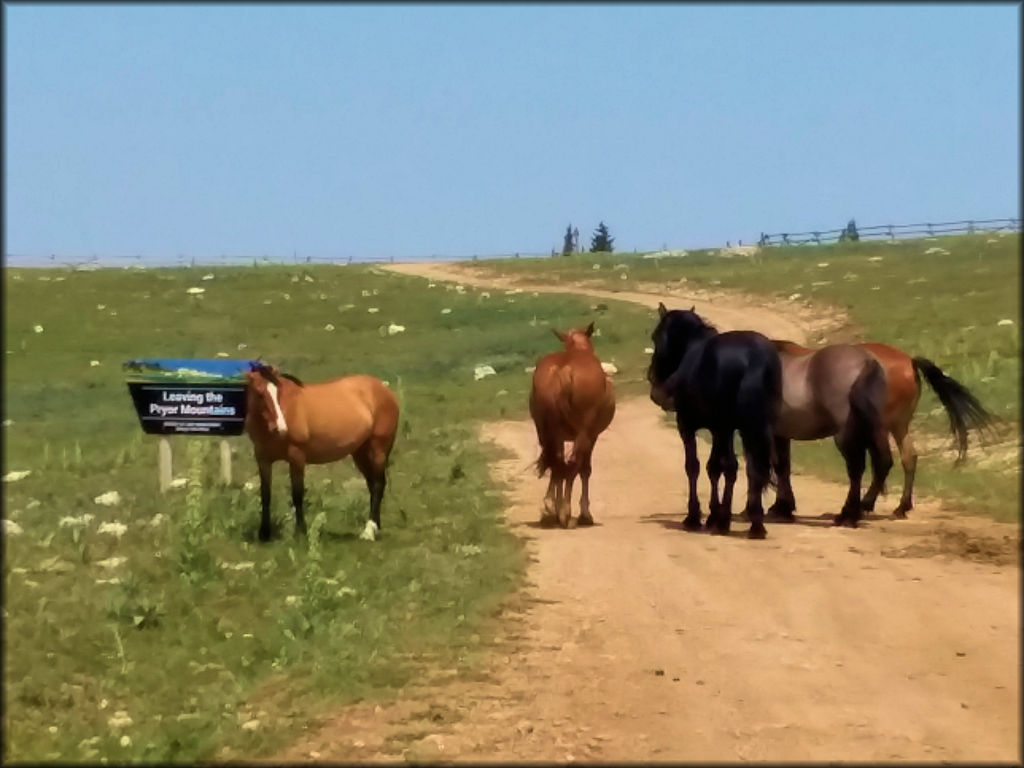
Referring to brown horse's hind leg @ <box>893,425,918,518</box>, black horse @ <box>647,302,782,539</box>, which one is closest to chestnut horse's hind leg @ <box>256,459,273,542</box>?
black horse @ <box>647,302,782,539</box>

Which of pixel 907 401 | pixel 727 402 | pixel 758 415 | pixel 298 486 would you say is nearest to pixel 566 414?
pixel 727 402

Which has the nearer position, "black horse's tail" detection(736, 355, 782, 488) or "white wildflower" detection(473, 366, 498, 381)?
"black horse's tail" detection(736, 355, 782, 488)

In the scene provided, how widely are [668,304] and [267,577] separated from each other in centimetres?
3802

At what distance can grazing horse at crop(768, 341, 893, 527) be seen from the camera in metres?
13.9

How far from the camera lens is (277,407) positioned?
13008 mm

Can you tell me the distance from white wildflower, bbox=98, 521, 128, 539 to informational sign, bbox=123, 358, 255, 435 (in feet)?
3.18

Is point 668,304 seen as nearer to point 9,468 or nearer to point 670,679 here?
point 9,468

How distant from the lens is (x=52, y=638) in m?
9.24

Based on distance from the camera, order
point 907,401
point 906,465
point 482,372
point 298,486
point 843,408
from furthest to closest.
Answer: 1. point 482,372
2. point 906,465
3. point 907,401
4. point 843,408
5. point 298,486

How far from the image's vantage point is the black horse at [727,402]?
13.3m

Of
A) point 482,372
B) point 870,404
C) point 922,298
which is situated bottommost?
point 482,372

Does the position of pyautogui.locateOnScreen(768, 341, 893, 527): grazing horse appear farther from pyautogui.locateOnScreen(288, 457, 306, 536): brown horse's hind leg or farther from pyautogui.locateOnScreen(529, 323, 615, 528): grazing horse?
pyautogui.locateOnScreen(288, 457, 306, 536): brown horse's hind leg

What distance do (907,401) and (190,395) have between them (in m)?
7.15

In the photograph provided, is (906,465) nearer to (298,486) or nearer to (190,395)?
(298,486)
